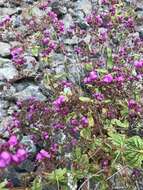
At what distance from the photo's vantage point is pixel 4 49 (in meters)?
6.99

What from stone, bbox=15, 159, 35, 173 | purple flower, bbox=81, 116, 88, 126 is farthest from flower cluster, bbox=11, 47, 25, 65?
purple flower, bbox=81, 116, 88, 126

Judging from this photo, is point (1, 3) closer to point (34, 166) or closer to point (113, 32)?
point (113, 32)

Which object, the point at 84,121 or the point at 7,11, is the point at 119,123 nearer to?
the point at 84,121

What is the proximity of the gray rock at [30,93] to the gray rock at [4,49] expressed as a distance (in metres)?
0.96

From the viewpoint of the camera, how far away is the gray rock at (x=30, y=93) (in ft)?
19.0

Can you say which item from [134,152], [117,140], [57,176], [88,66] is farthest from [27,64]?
[57,176]

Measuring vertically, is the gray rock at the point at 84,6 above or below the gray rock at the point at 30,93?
above

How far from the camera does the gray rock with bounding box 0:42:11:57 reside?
22.4 feet

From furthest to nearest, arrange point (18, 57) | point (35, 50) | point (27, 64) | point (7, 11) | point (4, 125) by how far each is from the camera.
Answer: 1. point (7, 11)
2. point (35, 50)
3. point (27, 64)
4. point (18, 57)
5. point (4, 125)

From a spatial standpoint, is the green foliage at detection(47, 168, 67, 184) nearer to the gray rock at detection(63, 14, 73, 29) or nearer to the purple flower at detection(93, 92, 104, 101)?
the purple flower at detection(93, 92, 104, 101)

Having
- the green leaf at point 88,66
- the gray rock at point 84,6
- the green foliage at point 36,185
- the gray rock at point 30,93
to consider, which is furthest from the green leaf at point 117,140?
the gray rock at point 84,6

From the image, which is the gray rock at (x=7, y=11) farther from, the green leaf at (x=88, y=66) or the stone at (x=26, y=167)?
the stone at (x=26, y=167)

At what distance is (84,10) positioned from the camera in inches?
335

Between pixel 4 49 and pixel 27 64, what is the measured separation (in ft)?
2.22
